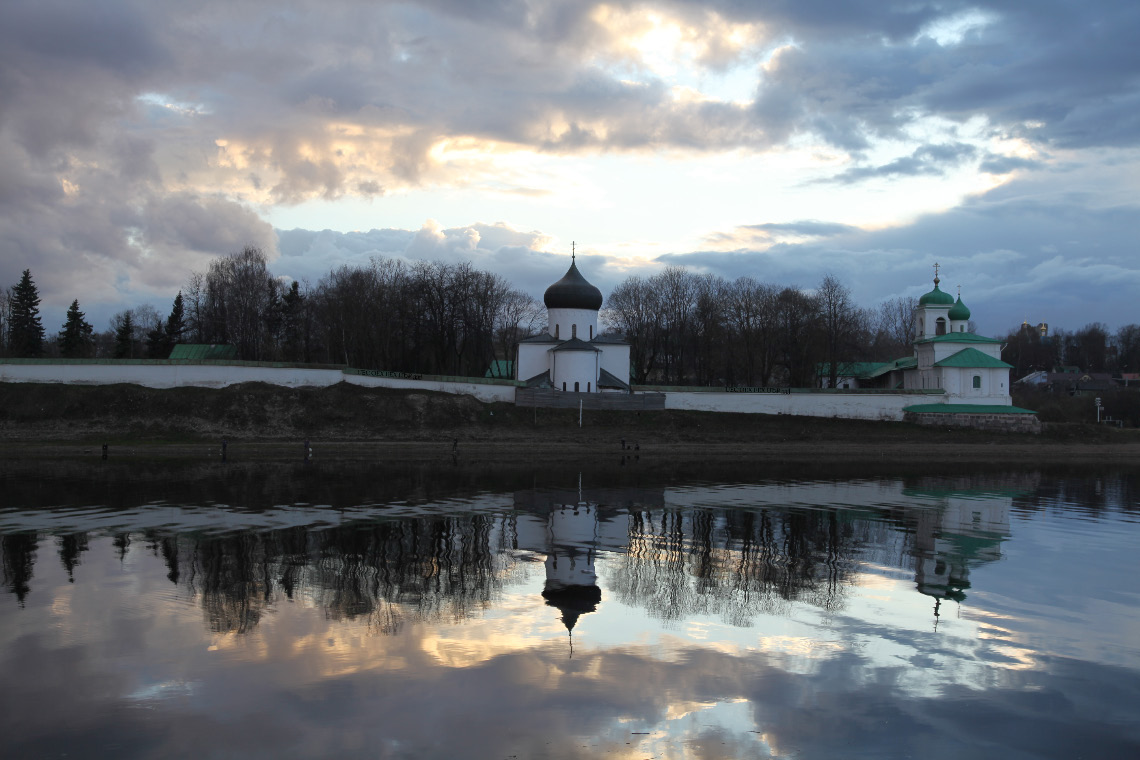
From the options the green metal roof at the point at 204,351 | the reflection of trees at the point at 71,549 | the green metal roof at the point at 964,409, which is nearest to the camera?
the reflection of trees at the point at 71,549

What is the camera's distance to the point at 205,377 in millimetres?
46156

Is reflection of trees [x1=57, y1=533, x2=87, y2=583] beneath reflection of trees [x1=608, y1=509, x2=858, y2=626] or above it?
above

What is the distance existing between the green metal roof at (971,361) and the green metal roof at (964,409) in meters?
2.37

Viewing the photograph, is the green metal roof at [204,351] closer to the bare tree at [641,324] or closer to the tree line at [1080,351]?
the bare tree at [641,324]

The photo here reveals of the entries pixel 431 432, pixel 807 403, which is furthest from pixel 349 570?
pixel 807 403

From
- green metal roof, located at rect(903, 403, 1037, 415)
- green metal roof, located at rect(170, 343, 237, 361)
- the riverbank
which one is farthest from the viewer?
green metal roof, located at rect(170, 343, 237, 361)

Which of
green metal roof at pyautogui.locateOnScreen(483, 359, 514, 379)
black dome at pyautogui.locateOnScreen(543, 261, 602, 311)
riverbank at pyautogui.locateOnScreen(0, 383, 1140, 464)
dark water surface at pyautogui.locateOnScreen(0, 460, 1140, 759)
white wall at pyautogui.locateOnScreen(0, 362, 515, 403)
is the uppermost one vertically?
black dome at pyautogui.locateOnScreen(543, 261, 602, 311)

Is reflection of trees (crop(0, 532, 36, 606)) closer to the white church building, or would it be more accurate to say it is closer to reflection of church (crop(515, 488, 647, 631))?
reflection of church (crop(515, 488, 647, 631))

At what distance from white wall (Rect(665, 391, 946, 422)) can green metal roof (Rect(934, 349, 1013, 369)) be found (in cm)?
257

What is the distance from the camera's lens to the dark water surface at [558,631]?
8680mm

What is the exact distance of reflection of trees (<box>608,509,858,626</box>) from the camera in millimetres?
13664

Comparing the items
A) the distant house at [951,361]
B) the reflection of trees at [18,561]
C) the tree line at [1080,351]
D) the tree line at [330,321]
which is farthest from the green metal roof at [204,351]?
the tree line at [1080,351]

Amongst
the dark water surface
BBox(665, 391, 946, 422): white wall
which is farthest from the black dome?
the dark water surface

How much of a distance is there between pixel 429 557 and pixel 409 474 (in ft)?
47.8
